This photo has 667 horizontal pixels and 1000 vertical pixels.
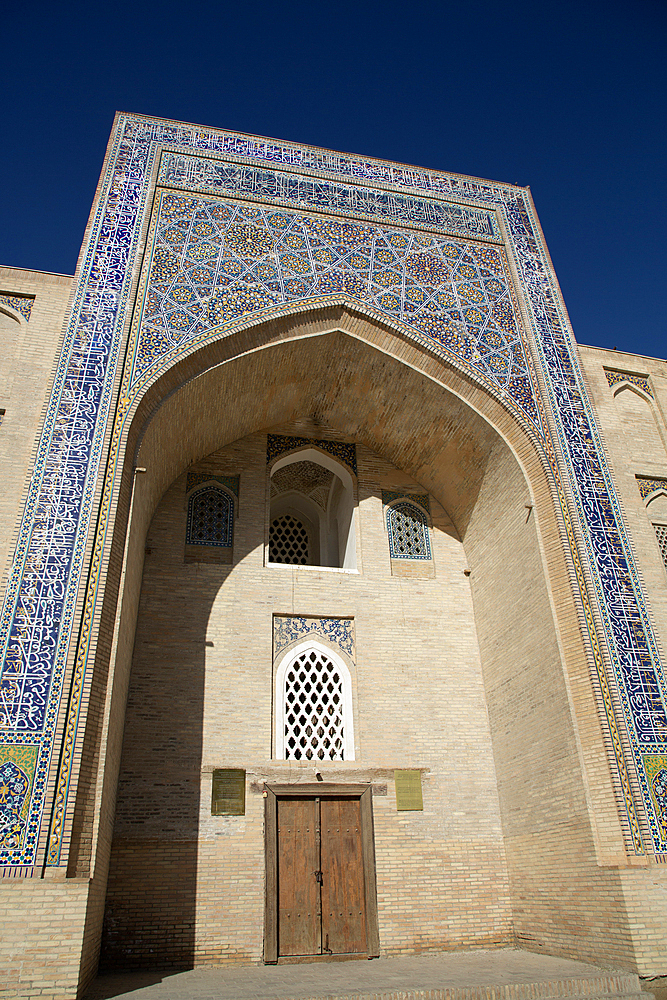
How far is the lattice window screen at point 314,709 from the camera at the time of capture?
6355 mm

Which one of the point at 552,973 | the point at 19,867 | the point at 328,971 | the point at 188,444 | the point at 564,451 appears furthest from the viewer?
the point at 188,444

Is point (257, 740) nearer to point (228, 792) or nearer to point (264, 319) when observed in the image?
point (228, 792)

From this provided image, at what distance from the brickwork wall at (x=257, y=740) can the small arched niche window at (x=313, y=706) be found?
122 mm

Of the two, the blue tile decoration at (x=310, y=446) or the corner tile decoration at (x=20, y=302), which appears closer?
the corner tile decoration at (x=20, y=302)

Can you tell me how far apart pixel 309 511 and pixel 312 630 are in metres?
1.92

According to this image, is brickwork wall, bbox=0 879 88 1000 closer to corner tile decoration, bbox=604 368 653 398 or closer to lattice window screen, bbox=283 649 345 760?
lattice window screen, bbox=283 649 345 760

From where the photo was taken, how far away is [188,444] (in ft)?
23.0

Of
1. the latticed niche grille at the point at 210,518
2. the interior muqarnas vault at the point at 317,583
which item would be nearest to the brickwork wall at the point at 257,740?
the interior muqarnas vault at the point at 317,583

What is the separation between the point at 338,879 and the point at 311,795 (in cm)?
67

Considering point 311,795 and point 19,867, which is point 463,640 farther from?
point 19,867

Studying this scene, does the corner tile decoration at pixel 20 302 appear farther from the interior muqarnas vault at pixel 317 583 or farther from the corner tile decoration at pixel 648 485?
the corner tile decoration at pixel 648 485

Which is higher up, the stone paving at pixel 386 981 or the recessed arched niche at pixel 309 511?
the recessed arched niche at pixel 309 511

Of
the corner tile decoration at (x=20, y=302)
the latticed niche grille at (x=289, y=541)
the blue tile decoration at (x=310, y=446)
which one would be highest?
the corner tile decoration at (x=20, y=302)

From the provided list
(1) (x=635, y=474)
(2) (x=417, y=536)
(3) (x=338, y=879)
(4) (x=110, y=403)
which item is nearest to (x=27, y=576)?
(4) (x=110, y=403)
